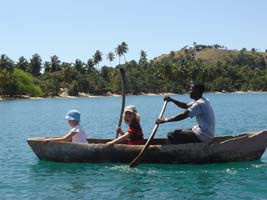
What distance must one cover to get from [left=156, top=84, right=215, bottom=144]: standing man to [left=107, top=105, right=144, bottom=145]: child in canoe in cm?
67

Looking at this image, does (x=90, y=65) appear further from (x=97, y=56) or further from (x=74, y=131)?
(x=74, y=131)

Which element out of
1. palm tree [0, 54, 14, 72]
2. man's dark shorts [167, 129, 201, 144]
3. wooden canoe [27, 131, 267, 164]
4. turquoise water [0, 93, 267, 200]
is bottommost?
turquoise water [0, 93, 267, 200]

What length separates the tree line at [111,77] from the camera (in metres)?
133

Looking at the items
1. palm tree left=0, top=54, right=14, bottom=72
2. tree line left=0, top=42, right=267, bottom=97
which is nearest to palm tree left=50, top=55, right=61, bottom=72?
tree line left=0, top=42, right=267, bottom=97

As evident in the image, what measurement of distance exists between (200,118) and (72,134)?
12.9 ft

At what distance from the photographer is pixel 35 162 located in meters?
17.4

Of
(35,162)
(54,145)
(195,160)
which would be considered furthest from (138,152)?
(35,162)

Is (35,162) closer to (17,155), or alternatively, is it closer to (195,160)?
(17,155)

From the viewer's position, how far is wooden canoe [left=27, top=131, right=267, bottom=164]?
1515 cm

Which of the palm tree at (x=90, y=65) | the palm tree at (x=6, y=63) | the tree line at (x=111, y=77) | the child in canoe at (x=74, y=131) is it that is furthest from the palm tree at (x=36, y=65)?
the child in canoe at (x=74, y=131)

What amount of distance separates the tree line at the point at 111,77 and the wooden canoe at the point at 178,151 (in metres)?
110

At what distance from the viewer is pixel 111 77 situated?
159 m

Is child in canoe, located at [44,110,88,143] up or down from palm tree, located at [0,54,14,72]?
down

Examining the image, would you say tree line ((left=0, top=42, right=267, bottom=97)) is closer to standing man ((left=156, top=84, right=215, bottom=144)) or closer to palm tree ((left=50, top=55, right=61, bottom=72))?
palm tree ((left=50, top=55, right=61, bottom=72))
